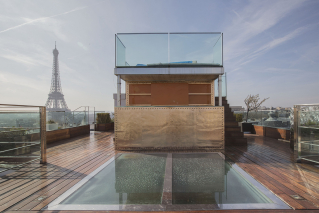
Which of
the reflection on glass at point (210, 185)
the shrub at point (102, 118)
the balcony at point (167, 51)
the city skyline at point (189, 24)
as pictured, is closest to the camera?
the reflection on glass at point (210, 185)

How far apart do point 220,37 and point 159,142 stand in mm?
5324

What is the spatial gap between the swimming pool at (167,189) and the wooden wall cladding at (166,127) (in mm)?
1680

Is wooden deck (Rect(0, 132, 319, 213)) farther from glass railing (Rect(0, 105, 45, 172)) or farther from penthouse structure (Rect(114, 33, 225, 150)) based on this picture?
penthouse structure (Rect(114, 33, 225, 150))

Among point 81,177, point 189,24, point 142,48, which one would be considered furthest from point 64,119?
point 189,24

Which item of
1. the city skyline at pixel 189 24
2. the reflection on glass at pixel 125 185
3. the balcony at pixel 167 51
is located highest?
the city skyline at pixel 189 24

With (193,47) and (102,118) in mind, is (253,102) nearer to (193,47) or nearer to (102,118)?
(193,47)

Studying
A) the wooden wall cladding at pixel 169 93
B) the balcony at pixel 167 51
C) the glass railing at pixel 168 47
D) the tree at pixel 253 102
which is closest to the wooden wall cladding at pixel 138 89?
the wooden wall cladding at pixel 169 93

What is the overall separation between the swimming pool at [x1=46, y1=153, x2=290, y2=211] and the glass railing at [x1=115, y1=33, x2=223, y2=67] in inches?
171

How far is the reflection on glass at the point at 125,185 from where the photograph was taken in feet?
8.42

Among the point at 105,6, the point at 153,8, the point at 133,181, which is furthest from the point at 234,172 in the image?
the point at 105,6

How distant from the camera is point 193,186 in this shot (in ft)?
10.1

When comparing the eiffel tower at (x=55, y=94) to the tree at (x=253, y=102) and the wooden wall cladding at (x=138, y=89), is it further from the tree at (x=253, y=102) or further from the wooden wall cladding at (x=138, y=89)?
the tree at (x=253, y=102)

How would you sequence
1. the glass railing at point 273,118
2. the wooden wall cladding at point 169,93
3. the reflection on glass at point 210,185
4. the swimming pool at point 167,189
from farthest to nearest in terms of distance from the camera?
the glass railing at point 273,118 → the wooden wall cladding at point 169,93 → the reflection on glass at point 210,185 → the swimming pool at point 167,189

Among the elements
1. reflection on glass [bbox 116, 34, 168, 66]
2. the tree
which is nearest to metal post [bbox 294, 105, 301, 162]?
reflection on glass [bbox 116, 34, 168, 66]
